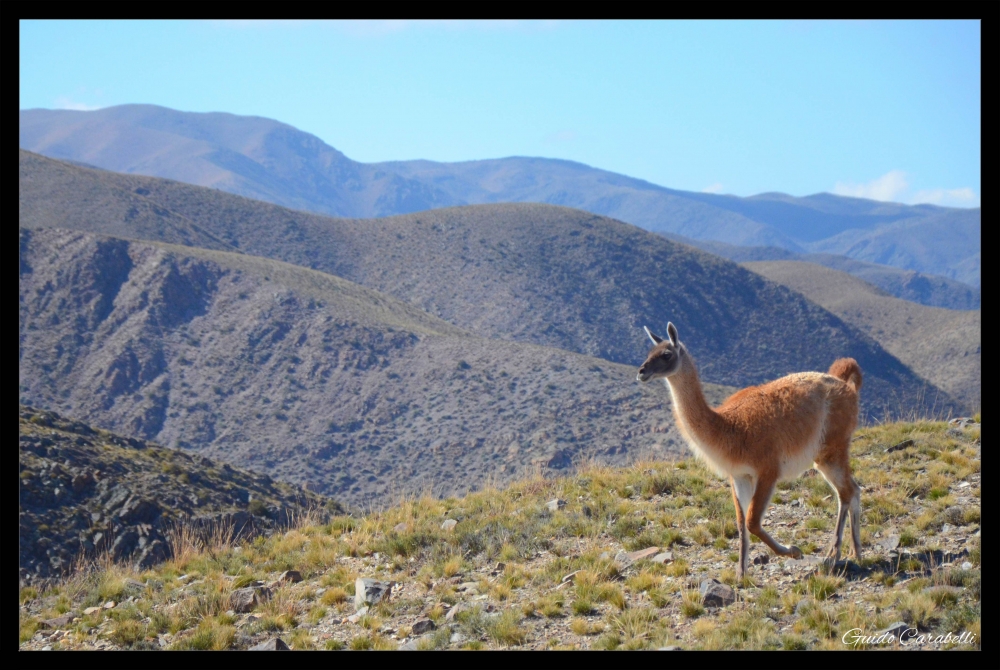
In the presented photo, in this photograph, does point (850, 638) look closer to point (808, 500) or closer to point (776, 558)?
point (776, 558)

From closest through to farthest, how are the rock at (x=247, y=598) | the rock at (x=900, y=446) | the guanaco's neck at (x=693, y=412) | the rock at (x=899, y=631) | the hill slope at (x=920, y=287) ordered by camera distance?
the rock at (x=899, y=631)
the guanaco's neck at (x=693, y=412)
the rock at (x=247, y=598)
the rock at (x=900, y=446)
the hill slope at (x=920, y=287)

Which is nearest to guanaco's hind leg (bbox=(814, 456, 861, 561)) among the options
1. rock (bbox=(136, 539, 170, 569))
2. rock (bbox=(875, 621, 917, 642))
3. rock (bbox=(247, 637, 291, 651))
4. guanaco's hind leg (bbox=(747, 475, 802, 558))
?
guanaco's hind leg (bbox=(747, 475, 802, 558))

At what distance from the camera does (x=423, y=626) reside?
6969 mm

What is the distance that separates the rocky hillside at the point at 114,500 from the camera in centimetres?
1432

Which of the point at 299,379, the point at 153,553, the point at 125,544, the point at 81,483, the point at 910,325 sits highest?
the point at 910,325

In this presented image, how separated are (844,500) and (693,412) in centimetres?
148

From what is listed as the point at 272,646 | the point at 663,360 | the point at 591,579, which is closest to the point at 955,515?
the point at 663,360

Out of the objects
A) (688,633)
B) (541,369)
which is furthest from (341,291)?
(688,633)

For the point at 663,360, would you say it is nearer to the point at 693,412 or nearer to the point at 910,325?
the point at 693,412

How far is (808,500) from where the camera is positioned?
8.99 m

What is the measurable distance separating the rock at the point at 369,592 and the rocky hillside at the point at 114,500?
5.22 metres

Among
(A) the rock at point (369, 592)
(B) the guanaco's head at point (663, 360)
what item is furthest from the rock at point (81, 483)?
(B) the guanaco's head at point (663, 360)

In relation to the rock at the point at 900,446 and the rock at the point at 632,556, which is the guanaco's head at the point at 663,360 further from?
the rock at the point at 900,446
